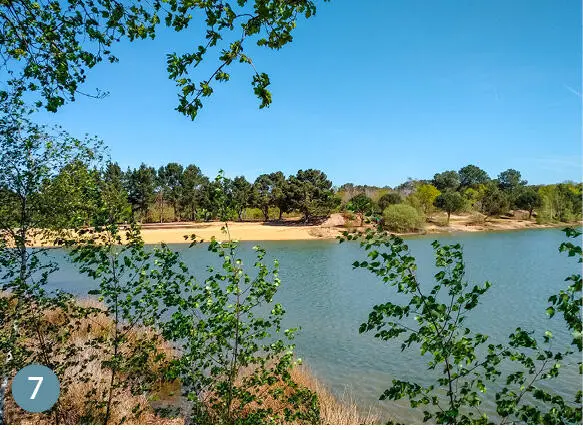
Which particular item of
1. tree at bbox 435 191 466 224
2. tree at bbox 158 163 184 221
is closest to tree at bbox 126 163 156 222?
tree at bbox 158 163 184 221

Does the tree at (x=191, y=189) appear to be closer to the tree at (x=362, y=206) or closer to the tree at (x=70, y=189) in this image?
the tree at (x=70, y=189)

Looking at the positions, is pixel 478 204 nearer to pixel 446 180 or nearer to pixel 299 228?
pixel 446 180

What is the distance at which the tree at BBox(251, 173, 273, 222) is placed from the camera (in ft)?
305

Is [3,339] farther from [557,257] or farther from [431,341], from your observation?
[557,257]

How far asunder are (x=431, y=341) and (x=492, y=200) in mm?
99658

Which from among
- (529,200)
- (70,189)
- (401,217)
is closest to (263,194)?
(401,217)

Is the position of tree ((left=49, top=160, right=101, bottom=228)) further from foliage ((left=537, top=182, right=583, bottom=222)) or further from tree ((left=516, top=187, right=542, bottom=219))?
tree ((left=516, top=187, right=542, bottom=219))

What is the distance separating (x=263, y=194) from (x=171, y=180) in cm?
2308

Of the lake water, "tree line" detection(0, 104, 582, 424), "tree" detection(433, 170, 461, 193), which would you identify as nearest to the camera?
"tree line" detection(0, 104, 582, 424)

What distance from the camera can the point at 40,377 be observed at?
6.29 metres

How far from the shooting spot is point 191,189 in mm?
94875

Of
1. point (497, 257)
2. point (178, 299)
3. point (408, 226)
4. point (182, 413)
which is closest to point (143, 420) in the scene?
point (182, 413)

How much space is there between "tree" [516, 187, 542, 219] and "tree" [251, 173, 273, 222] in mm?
58653

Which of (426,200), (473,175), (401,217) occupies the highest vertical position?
(473,175)
